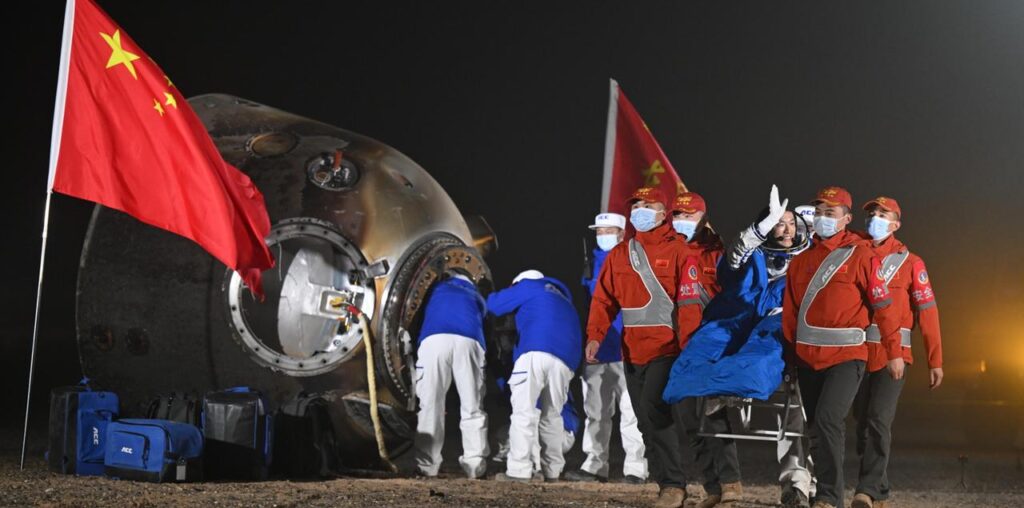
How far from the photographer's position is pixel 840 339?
6391 millimetres

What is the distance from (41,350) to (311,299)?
1288cm

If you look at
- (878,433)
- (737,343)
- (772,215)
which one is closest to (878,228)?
(772,215)

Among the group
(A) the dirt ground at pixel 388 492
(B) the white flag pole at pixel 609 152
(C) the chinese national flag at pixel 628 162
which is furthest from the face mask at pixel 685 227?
(B) the white flag pole at pixel 609 152

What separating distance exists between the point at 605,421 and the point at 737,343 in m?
2.86

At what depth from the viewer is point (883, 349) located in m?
6.50

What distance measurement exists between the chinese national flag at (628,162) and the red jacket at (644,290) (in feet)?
12.7

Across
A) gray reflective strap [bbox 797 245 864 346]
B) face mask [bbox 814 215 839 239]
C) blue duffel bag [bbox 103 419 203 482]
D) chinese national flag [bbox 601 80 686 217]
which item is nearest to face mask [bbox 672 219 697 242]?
face mask [bbox 814 215 839 239]

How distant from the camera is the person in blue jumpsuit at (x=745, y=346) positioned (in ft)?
20.9

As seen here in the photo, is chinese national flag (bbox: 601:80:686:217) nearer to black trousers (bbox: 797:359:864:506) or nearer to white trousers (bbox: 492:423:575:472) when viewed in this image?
white trousers (bbox: 492:423:575:472)

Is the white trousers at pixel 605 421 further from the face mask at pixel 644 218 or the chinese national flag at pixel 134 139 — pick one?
the chinese national flag at pixel 134 139

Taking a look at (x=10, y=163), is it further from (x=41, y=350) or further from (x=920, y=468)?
(x=920, y=468)

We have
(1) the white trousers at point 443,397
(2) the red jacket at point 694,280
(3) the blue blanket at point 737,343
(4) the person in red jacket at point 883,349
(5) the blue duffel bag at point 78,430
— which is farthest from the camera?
(1) the white trousers at point 443,397

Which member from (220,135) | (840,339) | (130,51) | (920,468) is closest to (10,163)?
(220,135)

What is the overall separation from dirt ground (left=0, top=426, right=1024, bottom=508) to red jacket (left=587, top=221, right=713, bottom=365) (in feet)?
2.99
